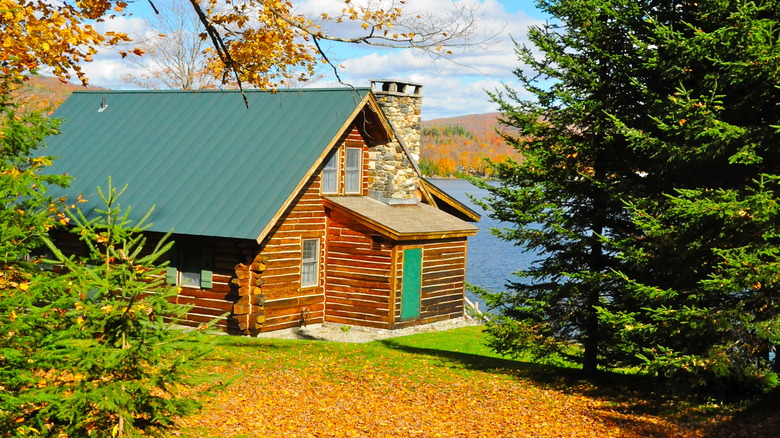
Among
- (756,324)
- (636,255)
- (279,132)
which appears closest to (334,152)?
(279,132)

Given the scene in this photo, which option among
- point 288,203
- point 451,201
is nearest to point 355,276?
point 288,203

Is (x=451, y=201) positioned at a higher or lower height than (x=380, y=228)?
higher

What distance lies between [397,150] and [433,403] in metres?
13.4

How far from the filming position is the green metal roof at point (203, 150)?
22.4 meters

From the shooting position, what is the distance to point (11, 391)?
23.8ft

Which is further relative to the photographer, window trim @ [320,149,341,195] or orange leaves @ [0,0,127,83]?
window trim @ [320,149,341,195]

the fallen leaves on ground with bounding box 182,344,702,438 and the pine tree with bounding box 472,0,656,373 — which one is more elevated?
the pine tree with bounding box 472,0,656,373

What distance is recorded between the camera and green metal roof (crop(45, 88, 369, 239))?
22422 mm

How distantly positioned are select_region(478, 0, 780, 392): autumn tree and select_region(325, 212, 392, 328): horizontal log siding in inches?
312

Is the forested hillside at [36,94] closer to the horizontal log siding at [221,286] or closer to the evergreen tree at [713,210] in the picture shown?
the horizontal log siding at [221,286]

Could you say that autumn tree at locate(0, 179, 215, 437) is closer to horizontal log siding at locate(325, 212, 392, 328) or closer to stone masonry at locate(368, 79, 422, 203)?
horizontal log siding at locate(325, 212, 392, 328)

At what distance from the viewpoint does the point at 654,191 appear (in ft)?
47.8

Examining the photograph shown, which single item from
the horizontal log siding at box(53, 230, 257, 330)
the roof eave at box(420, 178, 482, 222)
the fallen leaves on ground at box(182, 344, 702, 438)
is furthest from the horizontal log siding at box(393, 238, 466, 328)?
the fallen leaves on ground at box(182, 344, 702, 438)

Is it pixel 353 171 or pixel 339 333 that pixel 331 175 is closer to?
pixel 353 171
